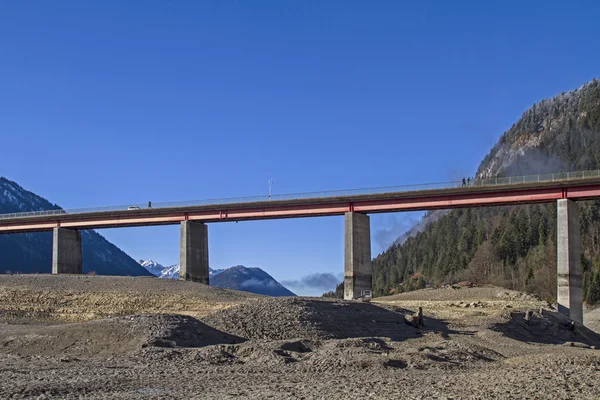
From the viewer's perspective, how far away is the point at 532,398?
19406 mm

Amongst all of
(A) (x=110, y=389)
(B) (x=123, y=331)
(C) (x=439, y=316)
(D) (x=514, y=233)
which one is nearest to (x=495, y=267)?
(D) (x=514, y=233)

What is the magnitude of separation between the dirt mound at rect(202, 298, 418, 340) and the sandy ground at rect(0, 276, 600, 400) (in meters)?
0.11

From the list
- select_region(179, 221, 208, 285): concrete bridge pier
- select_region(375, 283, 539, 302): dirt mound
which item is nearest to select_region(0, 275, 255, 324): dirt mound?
Result: select_region(179, 221, 208, 285): concrete bridge pier

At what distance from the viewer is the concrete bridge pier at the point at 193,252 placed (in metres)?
85.9

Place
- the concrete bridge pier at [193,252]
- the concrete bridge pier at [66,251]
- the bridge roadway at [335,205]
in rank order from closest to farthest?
the bridge roadway at [335,205] < the concrete bridge pier at [193,252] < the concrete bridge pier at [66,251]

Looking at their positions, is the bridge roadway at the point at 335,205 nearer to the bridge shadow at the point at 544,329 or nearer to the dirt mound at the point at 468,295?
the dirt mound at the point at 468,295

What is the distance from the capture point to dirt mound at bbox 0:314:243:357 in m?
31.3

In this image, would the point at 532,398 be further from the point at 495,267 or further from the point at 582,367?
the point at 495,267

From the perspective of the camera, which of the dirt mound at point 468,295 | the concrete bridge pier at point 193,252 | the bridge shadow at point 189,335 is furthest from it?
the concrete bridge pier at point 193,252

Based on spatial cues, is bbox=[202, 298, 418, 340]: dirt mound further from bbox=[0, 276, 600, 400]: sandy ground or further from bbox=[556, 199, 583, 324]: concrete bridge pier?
bbox=[556, 199, 583, 324]: concrete bridge pier

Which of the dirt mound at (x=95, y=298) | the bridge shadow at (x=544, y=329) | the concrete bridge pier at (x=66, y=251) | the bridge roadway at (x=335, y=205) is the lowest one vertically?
the bridge shadow at (x=544, y=329)

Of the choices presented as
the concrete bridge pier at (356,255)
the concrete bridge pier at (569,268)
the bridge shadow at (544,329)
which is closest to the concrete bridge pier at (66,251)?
the concrete bridge pier at (356,255)

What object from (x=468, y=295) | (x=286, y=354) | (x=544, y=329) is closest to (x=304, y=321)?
(x=286, y=354)

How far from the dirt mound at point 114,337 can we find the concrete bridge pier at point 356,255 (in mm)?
39450
